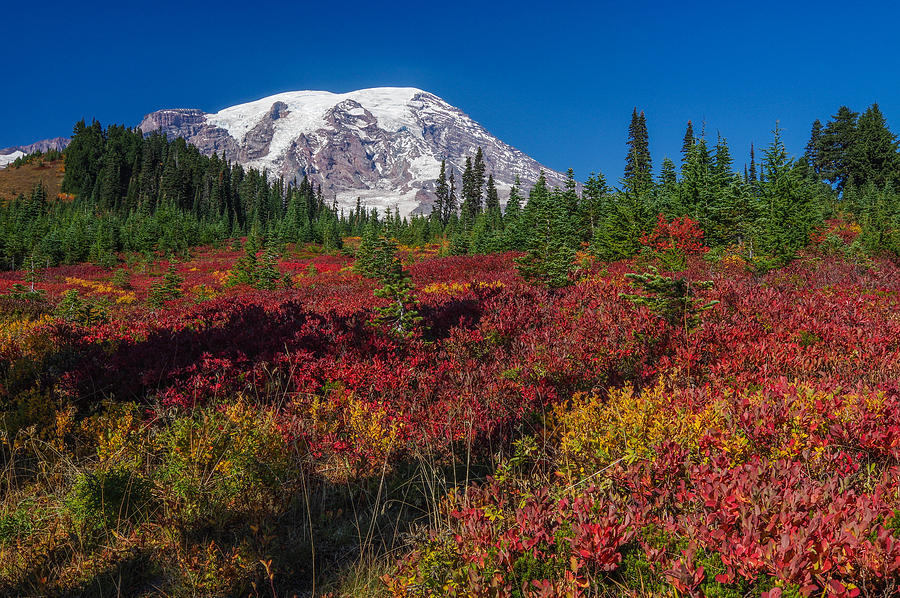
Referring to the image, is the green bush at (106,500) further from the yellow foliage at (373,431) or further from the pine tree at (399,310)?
the pine tree at (399,310)

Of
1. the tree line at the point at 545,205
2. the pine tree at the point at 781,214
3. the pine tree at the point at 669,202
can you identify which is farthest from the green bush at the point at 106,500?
the pine tree at the point at 669,202

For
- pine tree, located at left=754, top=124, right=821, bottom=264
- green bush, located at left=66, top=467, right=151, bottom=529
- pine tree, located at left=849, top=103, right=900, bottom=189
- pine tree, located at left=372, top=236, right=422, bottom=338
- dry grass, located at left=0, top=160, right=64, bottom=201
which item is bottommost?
green bush, located at left=66, top=467, right=151, bottom=529

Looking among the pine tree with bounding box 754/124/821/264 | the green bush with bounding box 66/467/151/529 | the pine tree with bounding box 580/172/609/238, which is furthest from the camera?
the pine tree with bounding box 580/172/609/238

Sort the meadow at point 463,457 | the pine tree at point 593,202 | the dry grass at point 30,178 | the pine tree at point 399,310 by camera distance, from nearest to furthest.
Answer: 1. the meadow at point 463,457
2. the pine tree at point 399,310
3. the pine tree at point 593,202
4. the dry grass at point 30,178

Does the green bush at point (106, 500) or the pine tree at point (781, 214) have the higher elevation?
the pine tree at point (781, 214)

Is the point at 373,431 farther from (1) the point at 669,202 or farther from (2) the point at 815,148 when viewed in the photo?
(2) the point at 815,148

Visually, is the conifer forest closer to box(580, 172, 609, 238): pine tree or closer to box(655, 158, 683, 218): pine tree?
box(655, 158, 683, 218): pine tree

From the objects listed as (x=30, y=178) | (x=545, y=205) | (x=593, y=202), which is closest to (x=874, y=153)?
(x=593, y=202)

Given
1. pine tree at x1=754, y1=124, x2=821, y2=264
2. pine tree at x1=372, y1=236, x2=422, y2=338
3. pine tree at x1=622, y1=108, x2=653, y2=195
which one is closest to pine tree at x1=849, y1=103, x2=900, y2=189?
pine tree at x1=622, y1=108, x2=653, y2=195

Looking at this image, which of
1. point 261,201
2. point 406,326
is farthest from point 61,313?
point 261,201

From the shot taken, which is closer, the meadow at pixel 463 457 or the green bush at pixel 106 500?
the meadow at pixel 463 457

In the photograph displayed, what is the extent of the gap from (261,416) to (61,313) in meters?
7.54

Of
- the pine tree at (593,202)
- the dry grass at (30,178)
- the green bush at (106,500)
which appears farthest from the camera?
the dry grass at (30,178)

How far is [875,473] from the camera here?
262 cm
